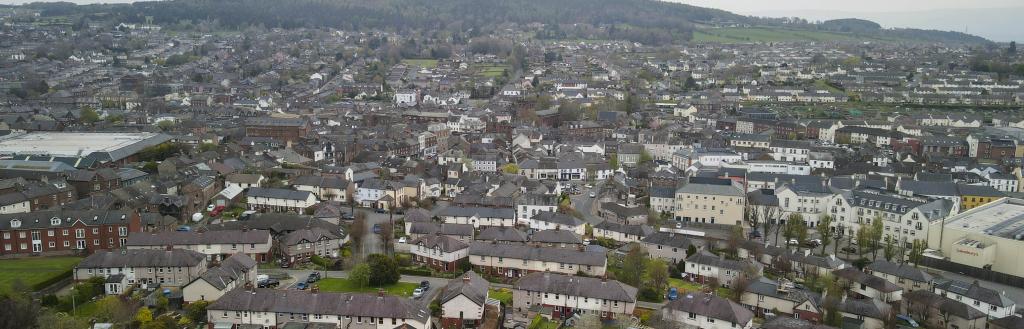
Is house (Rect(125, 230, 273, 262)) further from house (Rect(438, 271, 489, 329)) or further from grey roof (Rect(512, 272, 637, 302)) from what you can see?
grey roof (Rect(512, 272, 637, 302))

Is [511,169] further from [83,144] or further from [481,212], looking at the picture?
[83,144]

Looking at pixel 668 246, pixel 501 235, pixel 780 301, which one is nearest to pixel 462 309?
pixel 501 235

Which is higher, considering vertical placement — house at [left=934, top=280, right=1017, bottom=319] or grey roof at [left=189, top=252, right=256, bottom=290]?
grey roof at [left=189, top=252, right=256, bottom=290]

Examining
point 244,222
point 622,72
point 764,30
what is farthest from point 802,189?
point 764,30

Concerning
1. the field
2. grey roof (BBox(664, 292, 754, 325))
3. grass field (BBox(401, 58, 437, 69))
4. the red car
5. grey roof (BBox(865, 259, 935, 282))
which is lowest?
the red car

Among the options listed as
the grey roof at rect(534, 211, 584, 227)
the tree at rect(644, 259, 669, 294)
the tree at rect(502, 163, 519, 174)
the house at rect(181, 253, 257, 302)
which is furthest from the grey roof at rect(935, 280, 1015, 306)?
the tree at rect(502, 163, 519, 174)

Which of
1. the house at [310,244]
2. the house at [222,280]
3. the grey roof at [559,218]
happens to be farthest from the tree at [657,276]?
the house at [222,280]

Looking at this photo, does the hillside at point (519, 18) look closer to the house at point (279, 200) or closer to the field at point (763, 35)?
the field at point (763, 35)
